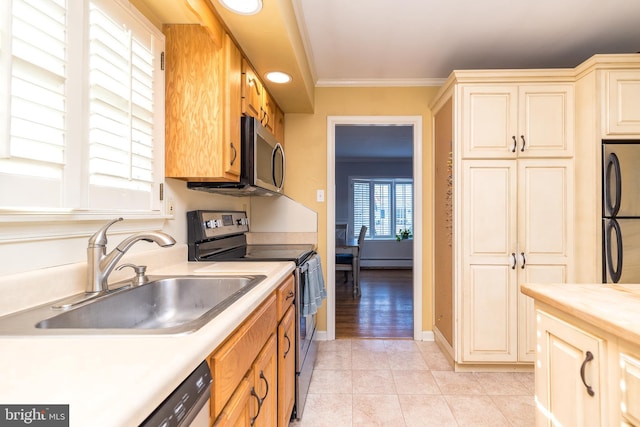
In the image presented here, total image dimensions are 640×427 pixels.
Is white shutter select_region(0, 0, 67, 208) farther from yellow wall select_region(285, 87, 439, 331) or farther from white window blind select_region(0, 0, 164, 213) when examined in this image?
yellow wall select_region(285, 87, 439, 331)

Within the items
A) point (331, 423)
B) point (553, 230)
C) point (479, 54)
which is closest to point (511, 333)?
point (553, 230)

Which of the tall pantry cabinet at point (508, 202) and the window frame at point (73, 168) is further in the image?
the tall pantry cabinet at point (508, 202)

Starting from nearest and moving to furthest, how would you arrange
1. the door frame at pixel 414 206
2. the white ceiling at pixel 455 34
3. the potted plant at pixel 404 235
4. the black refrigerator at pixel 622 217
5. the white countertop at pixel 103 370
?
the white countertop at pixel 103 370, the white ceiling at pixel 455 34, the black refrigerator at pixel 622 217, the door frame at pixel 414 206, the potted plant at pixel 404 235

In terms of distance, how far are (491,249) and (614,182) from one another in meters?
0.83

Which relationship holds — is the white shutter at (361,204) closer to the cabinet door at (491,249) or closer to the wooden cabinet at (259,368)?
the cabinet door at (491,249)

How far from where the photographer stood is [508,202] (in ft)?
7.86

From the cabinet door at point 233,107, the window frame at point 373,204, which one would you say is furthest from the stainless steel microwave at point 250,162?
the window frame at point 373,204

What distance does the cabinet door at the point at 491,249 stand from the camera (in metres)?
2.39

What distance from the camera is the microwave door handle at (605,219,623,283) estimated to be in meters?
2.16

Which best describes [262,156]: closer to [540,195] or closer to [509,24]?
[509,24]

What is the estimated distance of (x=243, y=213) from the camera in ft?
9.12

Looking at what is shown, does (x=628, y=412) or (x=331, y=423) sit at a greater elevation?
(x=628, y=412)

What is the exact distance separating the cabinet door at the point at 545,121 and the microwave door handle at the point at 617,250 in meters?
0.55

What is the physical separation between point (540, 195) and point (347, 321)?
2141mm
